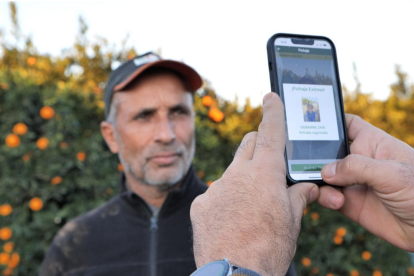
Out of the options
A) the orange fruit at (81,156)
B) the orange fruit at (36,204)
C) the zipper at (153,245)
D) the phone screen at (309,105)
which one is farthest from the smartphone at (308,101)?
the orange fruit at (36,204)

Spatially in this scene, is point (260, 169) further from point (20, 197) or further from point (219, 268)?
point (20, 197)

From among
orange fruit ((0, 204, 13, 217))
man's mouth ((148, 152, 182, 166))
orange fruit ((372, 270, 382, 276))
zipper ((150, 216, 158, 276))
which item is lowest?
orange fruit ((372, 270, 382, 276))

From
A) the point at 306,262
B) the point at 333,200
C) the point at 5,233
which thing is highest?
the point at 333,200

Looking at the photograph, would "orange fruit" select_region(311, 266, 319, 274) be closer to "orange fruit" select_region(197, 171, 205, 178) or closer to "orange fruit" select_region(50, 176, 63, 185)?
"orange fruit" select_region(197, 171, 205, 178)

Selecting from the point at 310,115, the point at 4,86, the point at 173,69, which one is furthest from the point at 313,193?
the point at 4,86

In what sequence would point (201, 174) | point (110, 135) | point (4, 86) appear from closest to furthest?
point (110, 135) → point (4, 86) → point (201, 174)

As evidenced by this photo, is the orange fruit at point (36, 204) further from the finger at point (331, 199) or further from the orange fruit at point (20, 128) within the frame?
the finger at point (331, 199)

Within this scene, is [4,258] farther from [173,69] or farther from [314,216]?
[314,216]

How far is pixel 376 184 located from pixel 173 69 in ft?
5.29

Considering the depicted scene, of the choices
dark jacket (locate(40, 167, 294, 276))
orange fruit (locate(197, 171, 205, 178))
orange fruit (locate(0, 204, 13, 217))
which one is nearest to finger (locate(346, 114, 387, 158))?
dark jacket (locate(40, 167, 294, 276))

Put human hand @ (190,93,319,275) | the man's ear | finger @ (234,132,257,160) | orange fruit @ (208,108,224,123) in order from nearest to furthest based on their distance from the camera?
human hand @ (190,93,319,275), finger @ (234,132,257,160), the man's ear, orange fruit @ (208,108,224,123)

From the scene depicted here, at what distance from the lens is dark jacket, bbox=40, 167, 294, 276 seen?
2.06 m

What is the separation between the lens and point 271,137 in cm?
104

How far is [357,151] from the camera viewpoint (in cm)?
144
